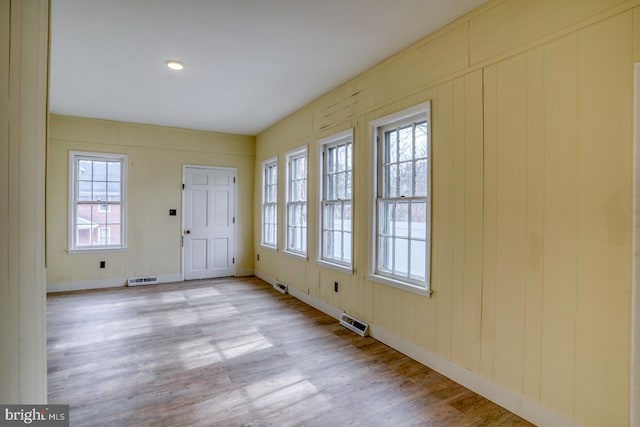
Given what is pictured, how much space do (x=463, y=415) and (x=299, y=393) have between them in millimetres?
1102

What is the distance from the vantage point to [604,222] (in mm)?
1768

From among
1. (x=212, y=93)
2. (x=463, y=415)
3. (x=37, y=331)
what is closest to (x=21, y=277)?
(x=37, y=331)

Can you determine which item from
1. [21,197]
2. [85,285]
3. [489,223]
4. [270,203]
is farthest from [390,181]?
[85,285]

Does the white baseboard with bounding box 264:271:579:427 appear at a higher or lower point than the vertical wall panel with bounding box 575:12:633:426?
lower

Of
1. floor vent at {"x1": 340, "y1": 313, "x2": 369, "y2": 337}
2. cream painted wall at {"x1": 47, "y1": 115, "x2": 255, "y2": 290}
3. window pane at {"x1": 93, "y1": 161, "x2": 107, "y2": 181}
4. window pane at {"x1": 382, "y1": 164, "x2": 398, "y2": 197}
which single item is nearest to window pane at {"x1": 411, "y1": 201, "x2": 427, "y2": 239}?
window pane at {"x1": 382, "y1": 164, "x2": 398, "y2": 197}

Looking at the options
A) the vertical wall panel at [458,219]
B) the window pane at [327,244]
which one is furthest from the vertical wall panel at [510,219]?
the window pane at [327,244]

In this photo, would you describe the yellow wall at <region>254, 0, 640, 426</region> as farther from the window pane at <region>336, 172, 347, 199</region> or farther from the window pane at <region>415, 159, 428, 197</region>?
the window pane at <region>336, 172, 347, 199</region>

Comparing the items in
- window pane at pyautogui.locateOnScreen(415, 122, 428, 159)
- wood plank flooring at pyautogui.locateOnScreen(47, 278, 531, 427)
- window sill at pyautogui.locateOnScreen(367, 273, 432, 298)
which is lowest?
wood plank flooring at pyautogui.locateOnScreen(47, 278, 531, 427)

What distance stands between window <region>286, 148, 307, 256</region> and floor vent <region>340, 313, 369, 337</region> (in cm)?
132

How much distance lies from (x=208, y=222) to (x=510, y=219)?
5.29m

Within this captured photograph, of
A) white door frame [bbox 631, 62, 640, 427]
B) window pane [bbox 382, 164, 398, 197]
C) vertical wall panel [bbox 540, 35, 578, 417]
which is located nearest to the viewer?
white door frame [bbox 631, 62, 640, 427]

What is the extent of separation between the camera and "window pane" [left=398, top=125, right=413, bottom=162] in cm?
309

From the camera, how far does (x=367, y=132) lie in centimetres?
348

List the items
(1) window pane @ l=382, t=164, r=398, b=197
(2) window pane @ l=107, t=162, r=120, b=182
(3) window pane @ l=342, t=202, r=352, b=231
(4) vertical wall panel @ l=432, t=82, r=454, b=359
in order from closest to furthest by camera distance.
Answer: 1. (4) vertical wall panel @ l=432, t=82, r=454, b=359
2. (1) window pane @ l=382, t=164, r=398, b=197
3. (3) window pane @ l=342, t=202, r=352, b=231
4. (2) window pane @ l=107, t=162, r=120, b=182
